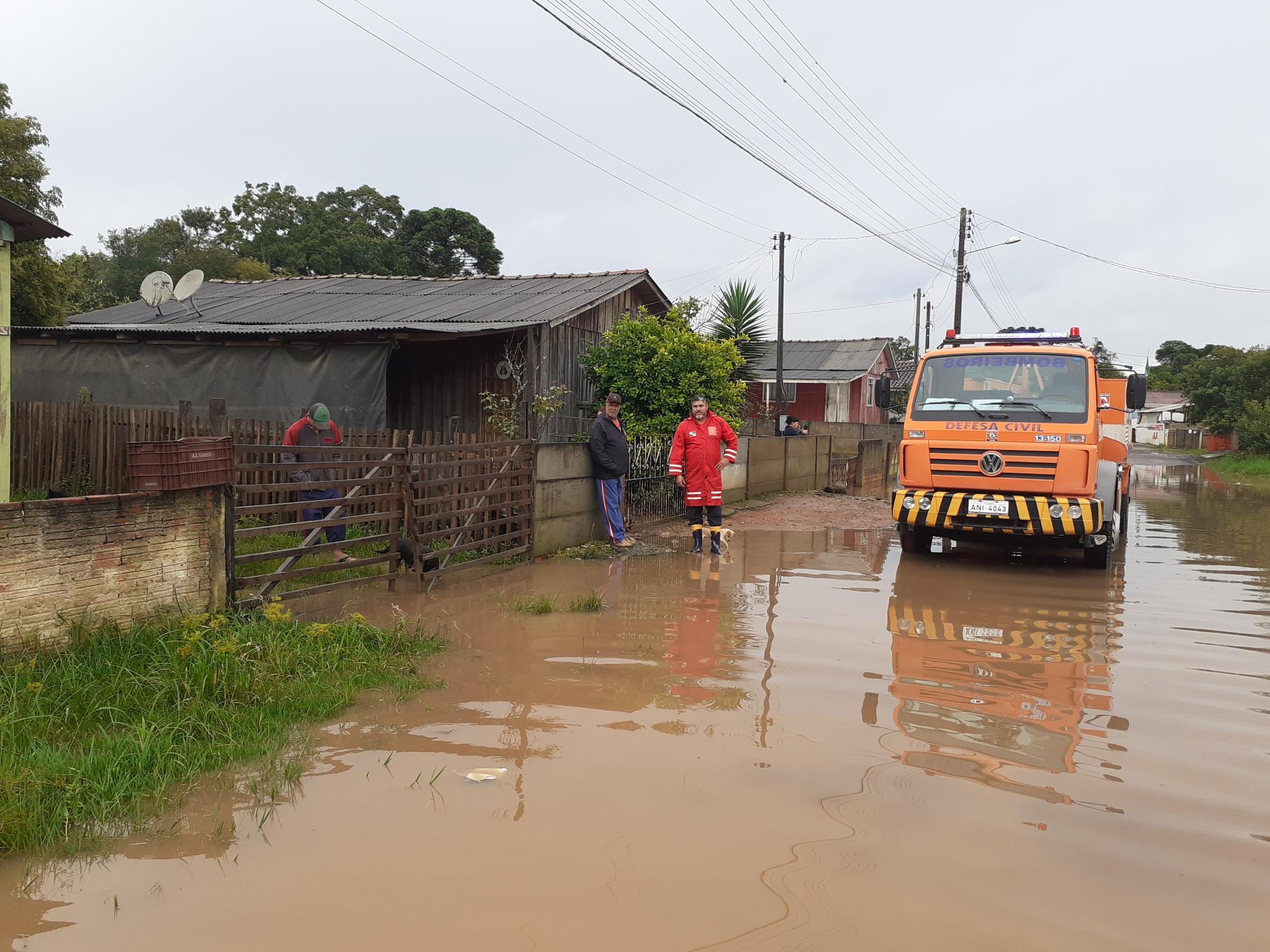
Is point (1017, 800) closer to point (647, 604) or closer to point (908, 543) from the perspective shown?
point (647, 604)

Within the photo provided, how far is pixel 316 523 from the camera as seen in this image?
724 cm

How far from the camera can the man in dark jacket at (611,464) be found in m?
11.0

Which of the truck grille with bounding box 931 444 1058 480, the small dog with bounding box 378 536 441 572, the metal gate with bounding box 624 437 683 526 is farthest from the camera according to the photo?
the metal gate with bounding box 624 437 683 526

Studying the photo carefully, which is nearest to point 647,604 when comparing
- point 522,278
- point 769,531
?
point 769,531

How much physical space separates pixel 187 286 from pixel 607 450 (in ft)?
28.2

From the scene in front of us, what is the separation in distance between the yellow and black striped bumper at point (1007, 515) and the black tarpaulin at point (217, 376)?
681cm

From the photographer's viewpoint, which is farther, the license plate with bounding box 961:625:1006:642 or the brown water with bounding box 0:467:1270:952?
the license plate with bounding box 961:625:1006:642

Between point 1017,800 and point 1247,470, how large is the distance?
34170 mm

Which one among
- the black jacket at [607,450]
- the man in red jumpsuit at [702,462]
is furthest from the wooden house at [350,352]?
the man in red jumpsuit at [702,462]

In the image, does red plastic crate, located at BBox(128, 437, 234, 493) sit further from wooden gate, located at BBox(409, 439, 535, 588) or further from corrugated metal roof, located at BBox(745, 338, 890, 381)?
corrugated metal roof, located at BBox(745, 338, 890, 381)

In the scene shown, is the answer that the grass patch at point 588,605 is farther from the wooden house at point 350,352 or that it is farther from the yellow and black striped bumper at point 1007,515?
the wooden house at point 350,352

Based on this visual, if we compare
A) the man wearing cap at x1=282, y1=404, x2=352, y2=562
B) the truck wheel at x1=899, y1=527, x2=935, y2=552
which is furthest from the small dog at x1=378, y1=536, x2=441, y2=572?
the truck wheel at x1=899, y1=527, x2=935, y2=552

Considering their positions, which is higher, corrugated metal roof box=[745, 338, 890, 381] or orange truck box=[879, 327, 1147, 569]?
corrugated metal roof box=[745, 338, 890, 381]

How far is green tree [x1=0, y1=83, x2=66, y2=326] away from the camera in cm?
1917
